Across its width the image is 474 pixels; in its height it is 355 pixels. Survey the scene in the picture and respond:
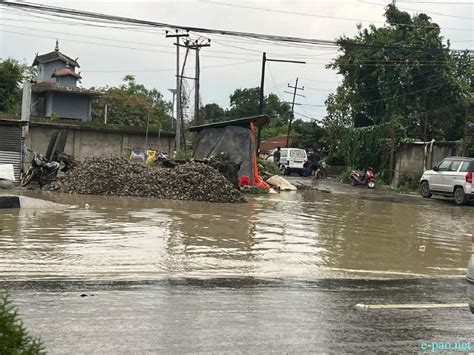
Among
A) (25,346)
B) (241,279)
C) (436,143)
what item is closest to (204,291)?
(241,279)

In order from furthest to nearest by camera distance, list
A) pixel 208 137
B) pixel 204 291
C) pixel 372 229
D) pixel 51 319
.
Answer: pixel 208 137
pixel 372 229
pixel 204 291
pixel 51 319

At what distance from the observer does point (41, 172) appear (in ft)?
65.1

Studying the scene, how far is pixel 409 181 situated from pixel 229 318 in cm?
2594

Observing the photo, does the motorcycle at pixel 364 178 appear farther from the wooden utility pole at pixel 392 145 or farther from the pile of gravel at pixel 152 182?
the pile of gravel at pixel 152 182

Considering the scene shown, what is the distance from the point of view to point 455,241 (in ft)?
41.2

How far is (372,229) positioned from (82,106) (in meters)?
35.9

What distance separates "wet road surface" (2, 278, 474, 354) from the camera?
16.0 feet

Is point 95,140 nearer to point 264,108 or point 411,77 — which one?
point 411,77

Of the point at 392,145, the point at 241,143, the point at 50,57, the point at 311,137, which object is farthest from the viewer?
the point at 50,57

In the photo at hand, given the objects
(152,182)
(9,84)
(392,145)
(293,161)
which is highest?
(9,84)

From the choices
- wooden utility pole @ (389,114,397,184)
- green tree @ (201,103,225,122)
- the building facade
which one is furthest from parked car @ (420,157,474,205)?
green tree @ (201,103,225,122)

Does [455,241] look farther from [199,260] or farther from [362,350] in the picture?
[362,350]

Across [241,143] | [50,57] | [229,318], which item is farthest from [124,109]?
[229,318]

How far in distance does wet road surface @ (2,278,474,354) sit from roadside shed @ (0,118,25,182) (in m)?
14.4
